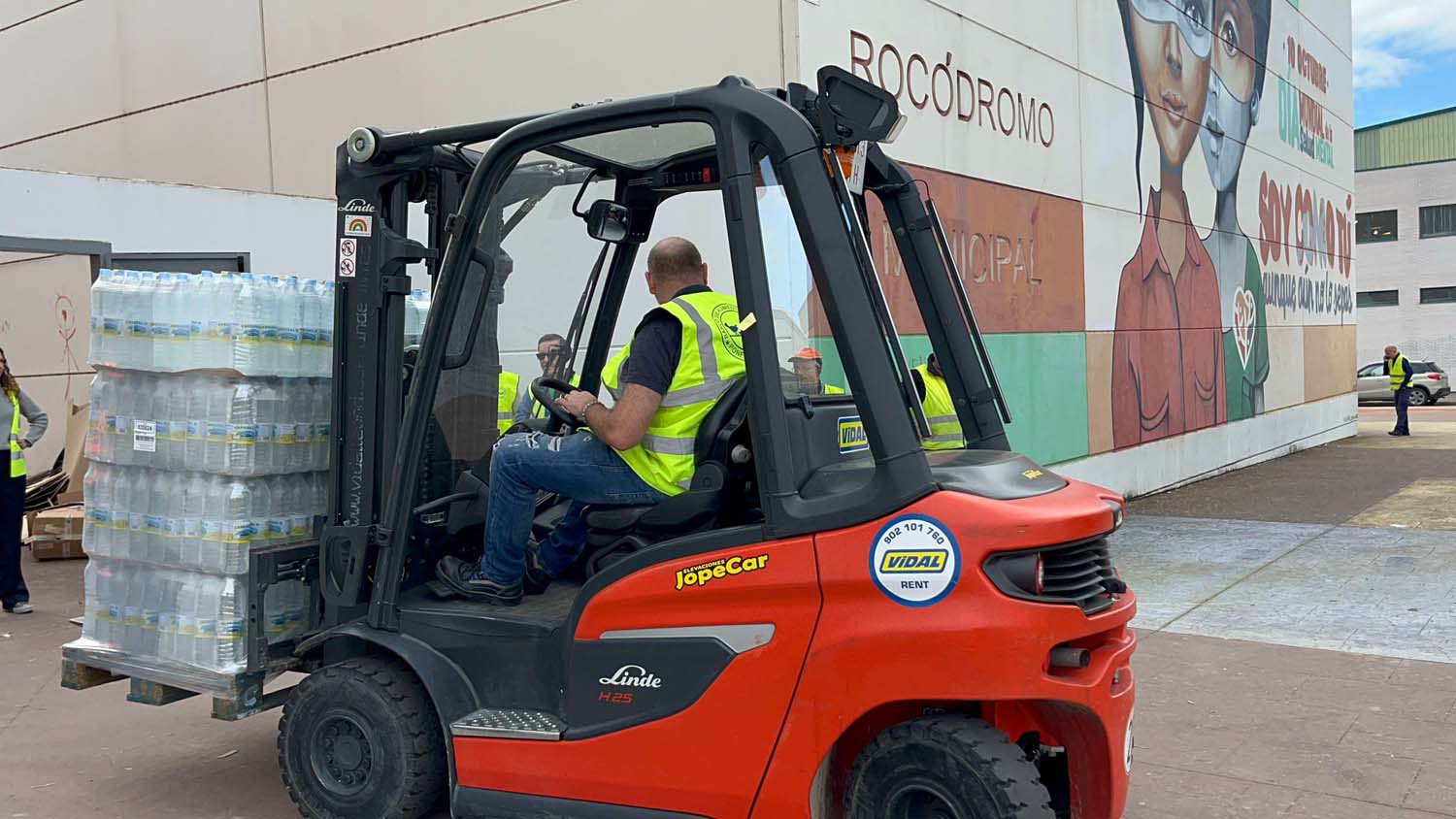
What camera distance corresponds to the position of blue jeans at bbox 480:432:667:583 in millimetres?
4273

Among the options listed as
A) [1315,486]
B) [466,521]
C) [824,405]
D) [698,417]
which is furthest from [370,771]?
[1315,486]

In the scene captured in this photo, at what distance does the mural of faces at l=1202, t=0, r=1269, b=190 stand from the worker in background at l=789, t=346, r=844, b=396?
14.6m

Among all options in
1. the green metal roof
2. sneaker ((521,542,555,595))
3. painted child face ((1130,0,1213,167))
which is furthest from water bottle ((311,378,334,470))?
the green metal roof

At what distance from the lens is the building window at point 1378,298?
47.5 m

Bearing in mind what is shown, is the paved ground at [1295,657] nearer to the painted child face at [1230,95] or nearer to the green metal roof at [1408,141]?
the painted child face at [1230,95]

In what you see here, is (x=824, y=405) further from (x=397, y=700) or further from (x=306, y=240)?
(x=306, y=240)

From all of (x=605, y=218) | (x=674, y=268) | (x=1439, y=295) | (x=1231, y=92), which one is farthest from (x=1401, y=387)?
(x=1439, y=295)

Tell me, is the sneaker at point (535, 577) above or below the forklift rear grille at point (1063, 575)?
below

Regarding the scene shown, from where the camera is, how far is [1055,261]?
12969 mm

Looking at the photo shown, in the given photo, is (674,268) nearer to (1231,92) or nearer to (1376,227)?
(1231,92)

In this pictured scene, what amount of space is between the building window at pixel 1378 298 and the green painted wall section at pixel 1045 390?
131 feet

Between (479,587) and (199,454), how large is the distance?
1176 mm

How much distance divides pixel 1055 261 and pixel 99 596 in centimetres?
1018

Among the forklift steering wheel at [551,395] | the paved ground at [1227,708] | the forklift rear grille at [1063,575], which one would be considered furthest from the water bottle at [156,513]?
A: the forklift rear grille at [1063,575]
